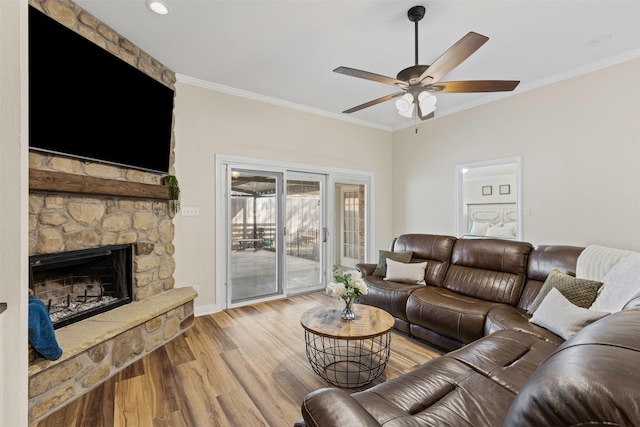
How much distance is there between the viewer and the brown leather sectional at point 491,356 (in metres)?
0.54

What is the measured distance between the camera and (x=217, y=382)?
2.20 m

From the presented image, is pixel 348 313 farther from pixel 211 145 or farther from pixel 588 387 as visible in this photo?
pixel 211 145

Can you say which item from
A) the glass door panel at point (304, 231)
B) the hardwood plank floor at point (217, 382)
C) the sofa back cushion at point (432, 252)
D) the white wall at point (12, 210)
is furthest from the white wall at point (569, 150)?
the white wall at point (12, 210)

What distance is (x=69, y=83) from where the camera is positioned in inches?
88.4

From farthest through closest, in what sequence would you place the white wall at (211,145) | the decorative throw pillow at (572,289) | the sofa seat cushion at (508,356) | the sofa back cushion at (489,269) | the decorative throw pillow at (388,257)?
the decorative throw pillow at (388,257)
the white wall at (211,145)
the sofa back cushion at (489,269)
the decorative throw pillow at (572,289)
the sofa seat cushion at (508,356)

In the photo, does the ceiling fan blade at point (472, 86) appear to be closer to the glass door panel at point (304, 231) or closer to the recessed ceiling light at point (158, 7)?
the recessed ceiling light at point (158, 7)

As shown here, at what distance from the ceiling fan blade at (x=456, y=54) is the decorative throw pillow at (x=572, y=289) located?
1.93 m

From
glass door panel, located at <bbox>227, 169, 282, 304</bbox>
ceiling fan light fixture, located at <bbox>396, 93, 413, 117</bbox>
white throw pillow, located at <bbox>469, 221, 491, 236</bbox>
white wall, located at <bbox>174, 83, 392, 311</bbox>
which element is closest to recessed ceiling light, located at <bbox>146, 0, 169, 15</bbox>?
white wall, located at <bbox>174, 83, 392, 311</bbox>

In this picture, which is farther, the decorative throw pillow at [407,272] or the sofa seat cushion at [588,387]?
the decorative throw pillow at [407,272]

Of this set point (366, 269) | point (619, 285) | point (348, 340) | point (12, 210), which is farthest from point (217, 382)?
point (619, 285)

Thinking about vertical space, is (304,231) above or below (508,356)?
above

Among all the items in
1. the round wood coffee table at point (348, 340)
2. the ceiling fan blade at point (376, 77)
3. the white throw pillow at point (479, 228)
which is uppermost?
the ceiling fan blade at point (376, 77)

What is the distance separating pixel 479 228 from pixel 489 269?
4.76 feet

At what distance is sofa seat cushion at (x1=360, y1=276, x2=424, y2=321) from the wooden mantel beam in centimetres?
246
